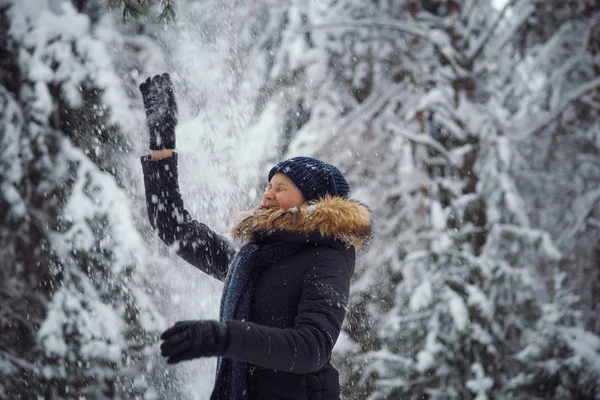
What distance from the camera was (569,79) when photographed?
8.79m

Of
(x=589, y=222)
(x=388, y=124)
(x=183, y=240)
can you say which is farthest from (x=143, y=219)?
(x=589, y=222)

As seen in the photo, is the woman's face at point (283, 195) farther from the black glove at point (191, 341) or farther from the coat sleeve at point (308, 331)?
the black glove at point (191, 341)

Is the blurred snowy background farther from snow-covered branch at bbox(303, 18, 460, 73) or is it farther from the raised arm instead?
the raised arm

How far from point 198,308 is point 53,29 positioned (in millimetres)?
3058

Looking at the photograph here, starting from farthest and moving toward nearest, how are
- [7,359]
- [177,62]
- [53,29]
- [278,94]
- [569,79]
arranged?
[569,79], [278,94], [177,62], [53,29], [7,359]

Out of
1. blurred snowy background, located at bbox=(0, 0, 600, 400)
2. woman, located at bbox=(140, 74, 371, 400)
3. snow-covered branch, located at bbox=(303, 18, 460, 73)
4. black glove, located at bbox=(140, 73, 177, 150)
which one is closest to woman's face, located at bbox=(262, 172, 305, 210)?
woman, located at bbox=(140, 74, 371, 400)

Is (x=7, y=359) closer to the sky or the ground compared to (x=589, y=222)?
closer to the ground

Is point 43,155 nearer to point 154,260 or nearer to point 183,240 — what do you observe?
point 154,260

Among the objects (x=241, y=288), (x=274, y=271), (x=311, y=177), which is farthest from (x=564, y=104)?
(x=241, y=288)

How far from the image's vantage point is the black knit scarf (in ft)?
6.39

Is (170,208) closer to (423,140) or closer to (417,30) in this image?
(423,140)

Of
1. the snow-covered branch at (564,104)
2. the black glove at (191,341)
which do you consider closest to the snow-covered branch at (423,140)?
the snow-covered branch at (564,104)

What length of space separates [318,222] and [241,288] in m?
0.35

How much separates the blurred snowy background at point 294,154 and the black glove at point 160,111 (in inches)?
99.7
